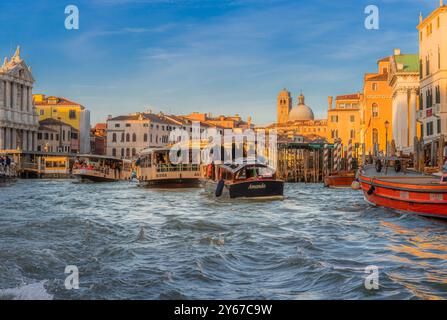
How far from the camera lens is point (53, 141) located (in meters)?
98.8

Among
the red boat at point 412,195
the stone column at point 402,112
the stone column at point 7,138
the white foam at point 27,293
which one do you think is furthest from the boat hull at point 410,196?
the stone column at point 7,138

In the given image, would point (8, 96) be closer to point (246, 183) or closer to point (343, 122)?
point (343, 122)

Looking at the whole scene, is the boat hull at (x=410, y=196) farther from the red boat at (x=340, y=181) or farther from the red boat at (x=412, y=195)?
the red boat at (x=340, y=181)

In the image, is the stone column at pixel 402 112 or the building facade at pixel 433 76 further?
the stone column at pixel 402 112

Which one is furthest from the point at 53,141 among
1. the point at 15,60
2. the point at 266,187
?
the point at 266,187

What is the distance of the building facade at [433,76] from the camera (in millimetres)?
35312

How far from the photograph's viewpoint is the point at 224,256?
439 inches

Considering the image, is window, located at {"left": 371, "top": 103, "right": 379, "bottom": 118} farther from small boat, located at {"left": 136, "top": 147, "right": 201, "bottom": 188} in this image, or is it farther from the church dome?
the church dome

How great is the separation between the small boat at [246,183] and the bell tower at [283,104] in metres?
148

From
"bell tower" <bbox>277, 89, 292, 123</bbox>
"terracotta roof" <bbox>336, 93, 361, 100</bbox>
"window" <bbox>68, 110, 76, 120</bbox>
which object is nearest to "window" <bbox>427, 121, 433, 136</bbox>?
"terracotta roof" <bbox>336, 93, 361, 100</bbox>

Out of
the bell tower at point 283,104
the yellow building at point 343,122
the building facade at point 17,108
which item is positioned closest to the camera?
the yellow building at point 343,122

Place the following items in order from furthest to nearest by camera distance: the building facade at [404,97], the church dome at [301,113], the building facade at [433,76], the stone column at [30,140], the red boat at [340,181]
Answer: the church dome at [301,113]
the stone column at [30,140]
the building facade at [404,97]
the red boat at [340,181]
the building facade at [433,76]
